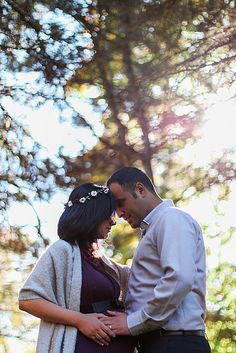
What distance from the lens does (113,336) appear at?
2.73 m

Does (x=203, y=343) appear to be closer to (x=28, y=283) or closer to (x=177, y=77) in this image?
(x=28, y=283)

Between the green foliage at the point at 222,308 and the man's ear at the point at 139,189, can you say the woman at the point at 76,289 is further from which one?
the green foliage at the point at 222,308

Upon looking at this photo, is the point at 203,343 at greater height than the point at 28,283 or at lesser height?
lesser

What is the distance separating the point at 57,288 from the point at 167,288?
16.4 inches

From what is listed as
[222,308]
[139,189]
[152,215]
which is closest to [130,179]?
[139,189]

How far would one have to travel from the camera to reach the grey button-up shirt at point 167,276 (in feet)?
8.63

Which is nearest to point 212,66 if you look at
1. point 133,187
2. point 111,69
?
point 111,69

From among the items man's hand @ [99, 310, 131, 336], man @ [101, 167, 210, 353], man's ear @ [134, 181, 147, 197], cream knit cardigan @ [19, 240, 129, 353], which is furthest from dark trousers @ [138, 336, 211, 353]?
man's ear @ [134, 181, 147, 197]

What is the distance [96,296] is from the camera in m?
2.78

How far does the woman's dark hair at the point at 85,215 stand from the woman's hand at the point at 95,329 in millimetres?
302

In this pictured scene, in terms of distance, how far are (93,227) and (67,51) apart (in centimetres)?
309

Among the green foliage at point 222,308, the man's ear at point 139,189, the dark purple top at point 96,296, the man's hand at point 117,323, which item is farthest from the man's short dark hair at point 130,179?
the green foliage at point 222,308

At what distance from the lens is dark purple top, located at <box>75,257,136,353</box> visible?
272 cm

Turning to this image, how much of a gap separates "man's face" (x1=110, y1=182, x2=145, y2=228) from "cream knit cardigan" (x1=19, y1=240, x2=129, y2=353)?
0.31 m
